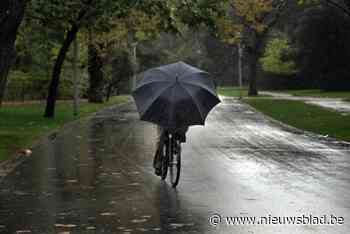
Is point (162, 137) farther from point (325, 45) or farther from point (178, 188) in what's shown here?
point (325, 45)

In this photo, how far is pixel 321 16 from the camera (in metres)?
72.6

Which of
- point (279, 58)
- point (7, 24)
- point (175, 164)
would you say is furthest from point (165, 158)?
point (279, 58)

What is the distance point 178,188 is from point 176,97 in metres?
1.47

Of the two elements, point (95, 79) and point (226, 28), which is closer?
Answer: point (226, 28)

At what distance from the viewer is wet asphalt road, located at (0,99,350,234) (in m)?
Answer: 9.29

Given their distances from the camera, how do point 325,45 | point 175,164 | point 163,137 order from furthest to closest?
point 325,45
point 163,137
point 175,164

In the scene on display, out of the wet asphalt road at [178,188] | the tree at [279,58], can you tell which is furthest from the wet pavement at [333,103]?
the tree at [279,58]

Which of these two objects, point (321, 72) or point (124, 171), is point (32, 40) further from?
point (321, 72)

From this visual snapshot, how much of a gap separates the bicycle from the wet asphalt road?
20 centimetres

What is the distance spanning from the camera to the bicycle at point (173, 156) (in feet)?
40.4

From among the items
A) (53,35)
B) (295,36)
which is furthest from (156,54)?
(53,35)

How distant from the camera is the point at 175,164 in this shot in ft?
40.9

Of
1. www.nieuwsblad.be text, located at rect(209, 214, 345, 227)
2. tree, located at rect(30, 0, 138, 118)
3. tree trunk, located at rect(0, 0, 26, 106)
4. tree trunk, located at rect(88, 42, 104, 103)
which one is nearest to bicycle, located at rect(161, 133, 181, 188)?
www.nieuwsblad.be text, located at rect(209, 214, 345, 227)

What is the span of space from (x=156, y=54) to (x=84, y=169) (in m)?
56.5
